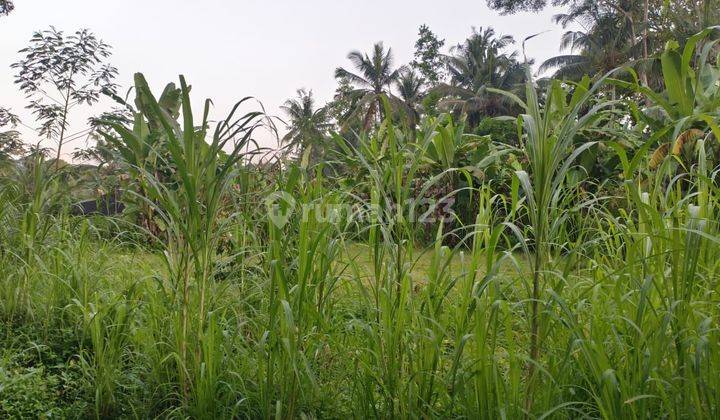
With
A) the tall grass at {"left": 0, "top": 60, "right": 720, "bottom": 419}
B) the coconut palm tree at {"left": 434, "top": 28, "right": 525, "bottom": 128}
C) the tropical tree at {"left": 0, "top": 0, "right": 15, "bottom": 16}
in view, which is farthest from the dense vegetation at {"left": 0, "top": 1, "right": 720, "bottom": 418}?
the coconut palm tree at {"left": 434, "top": 28, "right": 525, "bottom": 128}

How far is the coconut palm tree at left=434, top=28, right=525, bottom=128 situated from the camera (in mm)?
26359

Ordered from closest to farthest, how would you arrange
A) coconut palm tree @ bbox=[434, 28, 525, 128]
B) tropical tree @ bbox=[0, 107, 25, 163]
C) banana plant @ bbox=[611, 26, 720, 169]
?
1. banana plant @ bbox=[611, 26, 720, 169]
2. tropical tree @ bbox=[0, 107, 25, 163]
3. coconut palm tree @ bbox=[434, 28, 525, 128]

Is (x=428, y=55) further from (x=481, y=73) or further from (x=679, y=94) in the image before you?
(x=679, y=94)

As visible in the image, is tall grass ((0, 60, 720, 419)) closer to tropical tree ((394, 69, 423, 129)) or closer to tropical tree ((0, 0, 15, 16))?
tropical tree ((0, 0, 15, 16))

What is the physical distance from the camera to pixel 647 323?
1593 mm

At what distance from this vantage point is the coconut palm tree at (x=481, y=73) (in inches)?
1038

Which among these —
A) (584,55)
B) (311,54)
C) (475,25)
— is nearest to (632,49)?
(584,55)

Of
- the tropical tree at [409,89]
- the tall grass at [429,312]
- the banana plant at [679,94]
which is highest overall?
the tropical tree at [409,89]

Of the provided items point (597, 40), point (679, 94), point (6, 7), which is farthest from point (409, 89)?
point (679, 94)

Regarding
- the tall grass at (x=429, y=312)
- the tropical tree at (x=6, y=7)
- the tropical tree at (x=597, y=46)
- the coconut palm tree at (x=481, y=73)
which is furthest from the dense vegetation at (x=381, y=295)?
the coconut palm tree at (x=481, y=73)

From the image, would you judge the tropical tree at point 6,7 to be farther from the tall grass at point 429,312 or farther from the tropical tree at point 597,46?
the tropical tree at point 597,46

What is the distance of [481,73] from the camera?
28.4 meters

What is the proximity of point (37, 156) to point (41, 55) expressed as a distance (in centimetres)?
816

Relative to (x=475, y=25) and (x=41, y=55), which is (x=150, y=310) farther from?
(x=475, y=25)
